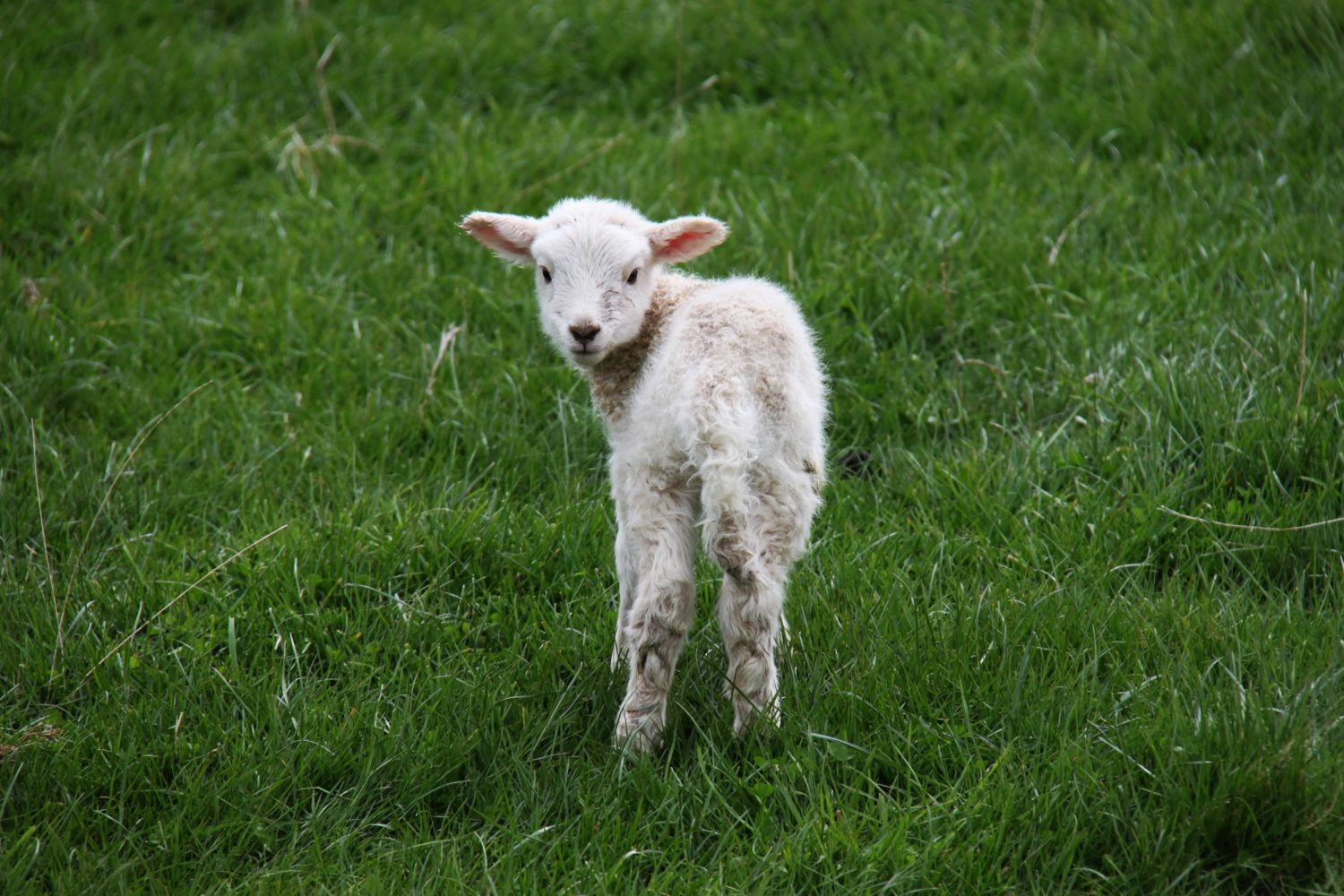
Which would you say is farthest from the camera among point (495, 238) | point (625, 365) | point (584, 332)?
point (495, 238)

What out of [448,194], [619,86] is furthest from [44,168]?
[619,86]

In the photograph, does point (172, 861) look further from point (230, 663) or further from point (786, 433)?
point (786, 433)

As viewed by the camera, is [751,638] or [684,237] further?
[684,237]

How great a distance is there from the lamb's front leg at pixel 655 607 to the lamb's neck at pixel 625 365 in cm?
41

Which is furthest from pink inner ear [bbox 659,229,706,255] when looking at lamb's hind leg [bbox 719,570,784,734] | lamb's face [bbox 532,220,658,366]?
lamb's hind leg [bbox 719,570,784,734]

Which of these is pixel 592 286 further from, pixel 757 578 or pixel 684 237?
pixel 757 578

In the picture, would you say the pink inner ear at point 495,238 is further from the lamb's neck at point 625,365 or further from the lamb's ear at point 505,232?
the lamb's neck at point 625,365

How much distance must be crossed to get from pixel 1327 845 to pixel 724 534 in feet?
5.52

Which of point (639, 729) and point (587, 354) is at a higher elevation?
point (587, 354)

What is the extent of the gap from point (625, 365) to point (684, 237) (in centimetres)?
46

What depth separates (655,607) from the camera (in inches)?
139

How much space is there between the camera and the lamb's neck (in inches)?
160

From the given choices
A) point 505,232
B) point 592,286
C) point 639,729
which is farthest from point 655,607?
point 505,232

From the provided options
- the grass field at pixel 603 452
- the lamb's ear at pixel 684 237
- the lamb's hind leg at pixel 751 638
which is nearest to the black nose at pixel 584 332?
the lamb's ear at pixel 684 237
